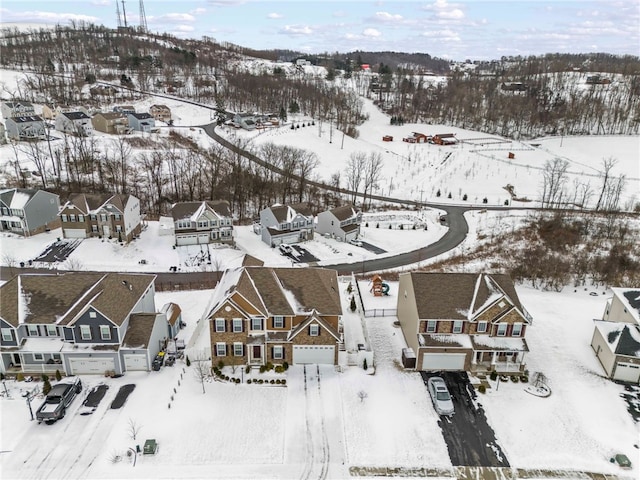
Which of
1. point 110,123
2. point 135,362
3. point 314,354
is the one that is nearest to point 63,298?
point 135,362

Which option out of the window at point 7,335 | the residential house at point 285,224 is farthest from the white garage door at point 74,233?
the window at point 7,335

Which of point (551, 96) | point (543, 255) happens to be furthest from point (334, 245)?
point (551, 96)

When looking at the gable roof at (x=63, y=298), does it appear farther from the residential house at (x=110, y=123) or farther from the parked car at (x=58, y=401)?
the residential house at (x=110, y=123)

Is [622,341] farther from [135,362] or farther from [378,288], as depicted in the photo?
[135,362]

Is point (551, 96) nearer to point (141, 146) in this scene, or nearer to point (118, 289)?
point (141, 146)

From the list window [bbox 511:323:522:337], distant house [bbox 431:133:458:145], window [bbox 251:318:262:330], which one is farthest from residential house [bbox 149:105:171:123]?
window [bbox 511:323:522:337]

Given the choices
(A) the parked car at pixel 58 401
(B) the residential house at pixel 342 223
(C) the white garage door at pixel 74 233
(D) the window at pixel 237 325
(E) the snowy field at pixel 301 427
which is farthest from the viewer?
(B) the residential house at pixel 342 223
